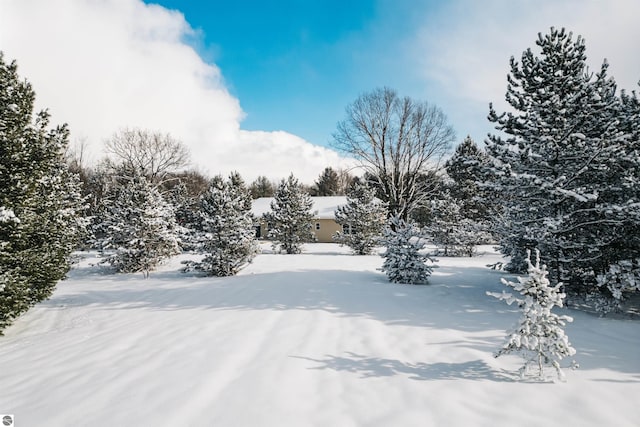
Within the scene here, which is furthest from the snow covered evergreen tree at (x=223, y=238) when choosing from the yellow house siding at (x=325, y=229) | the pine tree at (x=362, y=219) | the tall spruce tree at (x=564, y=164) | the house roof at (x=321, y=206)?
the yellow house siding at (x=325, y=229)

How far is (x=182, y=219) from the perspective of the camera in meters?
31.9

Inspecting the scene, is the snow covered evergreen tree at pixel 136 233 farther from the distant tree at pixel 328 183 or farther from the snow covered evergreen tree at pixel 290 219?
the distant tree at pixel 328 183

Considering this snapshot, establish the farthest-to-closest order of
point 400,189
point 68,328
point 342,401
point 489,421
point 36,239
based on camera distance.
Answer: point 400,189 < point 36,239 < point 68,328 < point 342,401 < point 489,421

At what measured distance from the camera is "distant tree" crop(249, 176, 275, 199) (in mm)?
58125

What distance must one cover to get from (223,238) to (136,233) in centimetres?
475

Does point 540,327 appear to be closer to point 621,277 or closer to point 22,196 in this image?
point 621,277

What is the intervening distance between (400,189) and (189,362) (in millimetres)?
20563

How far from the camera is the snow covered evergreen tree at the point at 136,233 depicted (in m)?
15.1

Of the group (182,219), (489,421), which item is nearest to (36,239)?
(489,421)

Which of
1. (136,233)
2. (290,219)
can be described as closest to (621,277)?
(136,233)

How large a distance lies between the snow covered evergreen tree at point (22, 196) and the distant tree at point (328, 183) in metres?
46.9

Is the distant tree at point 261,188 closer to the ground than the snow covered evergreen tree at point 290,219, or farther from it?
farther from it

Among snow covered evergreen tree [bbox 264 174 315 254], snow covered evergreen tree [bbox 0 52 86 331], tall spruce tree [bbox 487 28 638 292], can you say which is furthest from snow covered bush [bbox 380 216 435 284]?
snow covered evergreen tree [bbox 264 174 315 254]

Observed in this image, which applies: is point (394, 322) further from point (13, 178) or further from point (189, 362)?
point (13, 178)
